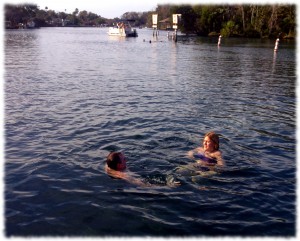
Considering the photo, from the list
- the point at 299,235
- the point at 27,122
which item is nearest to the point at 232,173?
the point at 299,235

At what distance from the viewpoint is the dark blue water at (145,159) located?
24.9 ft

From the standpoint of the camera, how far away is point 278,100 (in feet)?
67.6

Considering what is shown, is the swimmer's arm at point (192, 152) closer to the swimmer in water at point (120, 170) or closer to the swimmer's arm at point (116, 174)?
the swimmer in water at point (120, 170)

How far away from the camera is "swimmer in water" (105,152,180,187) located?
9.26 metres

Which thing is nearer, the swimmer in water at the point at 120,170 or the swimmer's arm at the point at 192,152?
the swimmer in water at the point at 120,170

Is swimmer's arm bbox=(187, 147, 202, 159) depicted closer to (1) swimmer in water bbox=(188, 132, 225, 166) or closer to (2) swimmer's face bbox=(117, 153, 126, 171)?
(1) swimmer in water bbox=(188, 132, 225, 166)

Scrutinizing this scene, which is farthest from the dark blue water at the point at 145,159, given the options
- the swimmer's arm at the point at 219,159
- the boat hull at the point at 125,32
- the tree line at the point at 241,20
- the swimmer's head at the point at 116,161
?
the boat hull at the point at 125,32

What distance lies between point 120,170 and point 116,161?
0.38 meters

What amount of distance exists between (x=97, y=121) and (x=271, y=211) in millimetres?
9083

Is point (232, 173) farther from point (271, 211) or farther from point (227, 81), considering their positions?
point (227, 81)

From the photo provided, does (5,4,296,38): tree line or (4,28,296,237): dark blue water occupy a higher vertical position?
(5,4,296,38): tree line

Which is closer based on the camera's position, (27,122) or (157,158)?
(157,158)

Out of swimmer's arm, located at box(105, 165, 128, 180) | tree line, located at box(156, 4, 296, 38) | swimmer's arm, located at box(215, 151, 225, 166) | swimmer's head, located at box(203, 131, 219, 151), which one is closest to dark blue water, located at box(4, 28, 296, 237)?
swimmer's arm, located at box(105, 165, 128, 180)

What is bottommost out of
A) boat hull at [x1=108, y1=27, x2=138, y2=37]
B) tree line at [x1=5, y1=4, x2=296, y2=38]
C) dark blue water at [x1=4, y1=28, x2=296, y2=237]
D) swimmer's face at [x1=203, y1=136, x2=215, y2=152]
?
dark blue water at [x1=4, y1=28, x2=296, y2=237]
